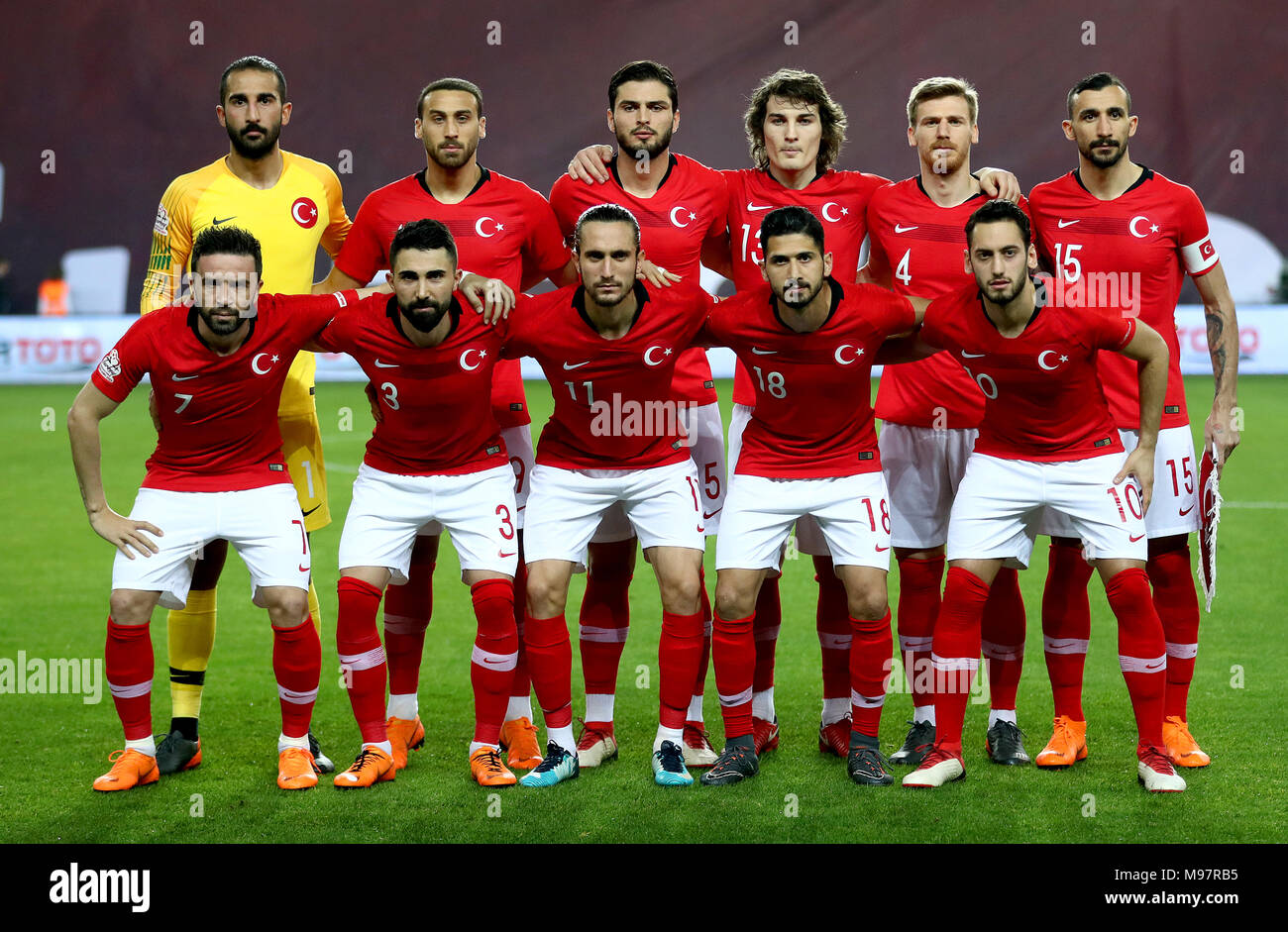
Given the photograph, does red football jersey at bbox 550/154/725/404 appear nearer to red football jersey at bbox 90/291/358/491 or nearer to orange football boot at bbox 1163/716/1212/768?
red football jersey at bbox 90/291/358/491

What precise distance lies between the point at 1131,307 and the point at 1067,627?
1144 millimetres

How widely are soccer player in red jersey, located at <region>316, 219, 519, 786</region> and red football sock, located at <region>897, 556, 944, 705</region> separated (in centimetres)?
145

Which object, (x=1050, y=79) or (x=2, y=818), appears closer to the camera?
(x=2, y=818)

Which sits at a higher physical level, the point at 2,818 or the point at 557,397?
the point at 557,397

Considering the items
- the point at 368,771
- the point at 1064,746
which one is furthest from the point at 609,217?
the point at 1064,746

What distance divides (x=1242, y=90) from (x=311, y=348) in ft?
60.8

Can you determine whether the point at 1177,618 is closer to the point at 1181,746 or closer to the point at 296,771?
the point at 1181,746

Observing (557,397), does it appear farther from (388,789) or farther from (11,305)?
(11,305)

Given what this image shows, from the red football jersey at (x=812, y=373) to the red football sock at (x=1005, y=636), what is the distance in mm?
716

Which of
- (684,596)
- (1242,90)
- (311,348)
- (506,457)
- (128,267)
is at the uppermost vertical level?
(1242,90)

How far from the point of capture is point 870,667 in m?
4.62

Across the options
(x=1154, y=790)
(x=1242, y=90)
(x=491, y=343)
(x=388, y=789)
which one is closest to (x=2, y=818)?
(x=388, y=789)

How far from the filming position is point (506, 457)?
4820mm

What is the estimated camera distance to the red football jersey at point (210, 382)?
4.49 metres
